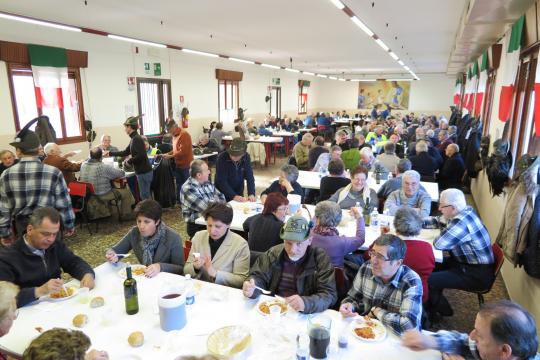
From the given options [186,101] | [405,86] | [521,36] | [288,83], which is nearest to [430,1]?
[521,36]

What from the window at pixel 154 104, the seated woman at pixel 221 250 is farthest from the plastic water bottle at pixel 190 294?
the window at pixel 154 104

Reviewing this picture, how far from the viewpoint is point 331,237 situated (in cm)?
287

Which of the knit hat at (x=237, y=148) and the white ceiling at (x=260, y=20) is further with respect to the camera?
the white ceiling at (x=260, y=20)

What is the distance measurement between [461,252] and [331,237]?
1203 millimetres

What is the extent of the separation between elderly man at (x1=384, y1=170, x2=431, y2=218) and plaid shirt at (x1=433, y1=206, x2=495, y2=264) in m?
0.79

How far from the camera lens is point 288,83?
62.9 feet

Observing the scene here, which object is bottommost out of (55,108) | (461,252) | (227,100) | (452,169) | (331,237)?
(461,252)

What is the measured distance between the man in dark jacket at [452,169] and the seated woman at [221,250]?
519 cm

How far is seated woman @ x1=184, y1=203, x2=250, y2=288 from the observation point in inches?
102

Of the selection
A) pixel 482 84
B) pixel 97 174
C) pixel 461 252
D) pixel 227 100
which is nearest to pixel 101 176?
pixel 97 174

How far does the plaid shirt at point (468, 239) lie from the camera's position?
3.02 meters

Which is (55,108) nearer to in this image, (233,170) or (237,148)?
(233,170)

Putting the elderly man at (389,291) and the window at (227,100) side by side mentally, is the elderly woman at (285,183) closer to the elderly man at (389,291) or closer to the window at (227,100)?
the elderly man at (389,291)

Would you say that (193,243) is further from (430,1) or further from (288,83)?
(288,83)
